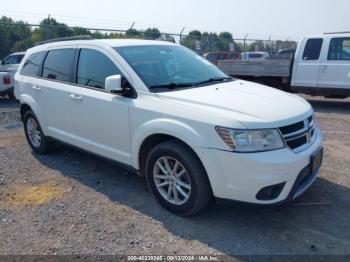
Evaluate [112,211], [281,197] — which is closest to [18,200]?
[112,211]

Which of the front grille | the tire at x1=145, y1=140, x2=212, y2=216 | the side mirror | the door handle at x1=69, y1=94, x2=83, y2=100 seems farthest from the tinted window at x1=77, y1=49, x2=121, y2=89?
the front grille

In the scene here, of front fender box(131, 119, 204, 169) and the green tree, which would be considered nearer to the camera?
front fender box(131, 119, 204, 169)

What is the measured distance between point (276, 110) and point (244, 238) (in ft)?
4.05

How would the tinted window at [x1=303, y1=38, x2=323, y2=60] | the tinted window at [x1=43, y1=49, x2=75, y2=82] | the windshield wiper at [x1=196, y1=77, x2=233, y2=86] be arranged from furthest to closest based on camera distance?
the tinted window at [x1=303, y1=38, x2=323, y2=60] → the tinted window at [x1=43, y1=49, x2=75, y2=82] → the windshield wiper at [x1=196, y1=77, x2=233, y2=86]

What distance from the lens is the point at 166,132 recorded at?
11.8 feet

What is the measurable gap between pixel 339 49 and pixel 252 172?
7.72 meters

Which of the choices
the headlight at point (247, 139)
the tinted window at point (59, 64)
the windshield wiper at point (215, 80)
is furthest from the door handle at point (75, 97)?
the headlight at point (247, 139)

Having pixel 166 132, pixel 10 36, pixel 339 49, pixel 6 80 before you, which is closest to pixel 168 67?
pixel 166 132

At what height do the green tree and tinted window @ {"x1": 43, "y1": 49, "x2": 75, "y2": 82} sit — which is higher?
the green tree

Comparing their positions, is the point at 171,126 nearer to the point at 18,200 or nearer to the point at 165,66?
the point at 165,66

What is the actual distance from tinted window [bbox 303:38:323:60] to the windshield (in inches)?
237

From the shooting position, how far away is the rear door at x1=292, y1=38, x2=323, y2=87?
9.79 metres

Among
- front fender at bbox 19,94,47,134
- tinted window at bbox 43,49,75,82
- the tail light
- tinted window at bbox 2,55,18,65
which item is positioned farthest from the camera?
tinted window at bbox 2,55,18,65

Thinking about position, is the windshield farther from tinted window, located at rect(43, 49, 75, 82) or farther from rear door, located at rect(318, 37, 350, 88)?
rear door, located at rect(318, 37, 350, 88)
